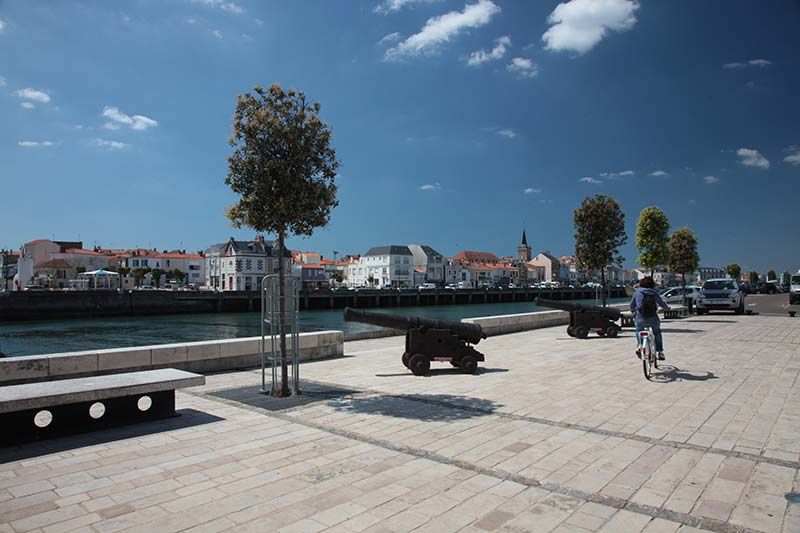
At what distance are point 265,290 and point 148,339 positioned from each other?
3120 cm

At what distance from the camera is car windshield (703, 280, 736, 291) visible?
2765 centimetres

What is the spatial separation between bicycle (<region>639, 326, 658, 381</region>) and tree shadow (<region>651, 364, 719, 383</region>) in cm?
20

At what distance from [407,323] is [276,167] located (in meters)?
3.91

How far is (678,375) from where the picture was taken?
9953mm

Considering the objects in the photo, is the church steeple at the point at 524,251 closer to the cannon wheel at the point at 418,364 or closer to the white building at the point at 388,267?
the white building at the point at 388,267

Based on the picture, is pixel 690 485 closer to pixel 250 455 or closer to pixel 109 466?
pixel 250 455

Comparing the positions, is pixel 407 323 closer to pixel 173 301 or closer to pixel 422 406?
pixel 422 406

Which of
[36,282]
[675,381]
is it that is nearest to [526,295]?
[36,282]

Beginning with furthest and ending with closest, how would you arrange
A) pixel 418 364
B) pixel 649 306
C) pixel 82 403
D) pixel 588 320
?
pixel 588 320
pixel 418 364
pixel 649 306
pixel 82 403

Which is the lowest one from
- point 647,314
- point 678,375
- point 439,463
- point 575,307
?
point 678,375

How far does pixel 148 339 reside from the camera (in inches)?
1416

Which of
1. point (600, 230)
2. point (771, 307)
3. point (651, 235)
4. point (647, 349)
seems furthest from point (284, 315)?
point (771, 307)

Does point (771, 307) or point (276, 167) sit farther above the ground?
point (276, 167)

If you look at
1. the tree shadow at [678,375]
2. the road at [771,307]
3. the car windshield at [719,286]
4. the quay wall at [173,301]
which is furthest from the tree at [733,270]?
the tree shadow at [678,375]
